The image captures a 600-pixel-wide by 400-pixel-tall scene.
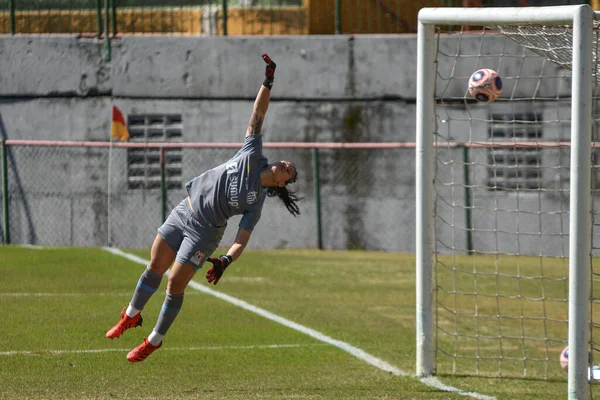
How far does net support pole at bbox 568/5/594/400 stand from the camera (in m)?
8.22

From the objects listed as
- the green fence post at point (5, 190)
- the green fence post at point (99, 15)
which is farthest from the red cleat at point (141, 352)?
the green fence post at point (99, 15)

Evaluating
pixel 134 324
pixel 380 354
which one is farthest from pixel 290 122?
pixel 134 324

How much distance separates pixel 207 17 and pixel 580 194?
1459 centimetres

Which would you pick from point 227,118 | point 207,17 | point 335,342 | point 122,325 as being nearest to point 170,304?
point 122,325

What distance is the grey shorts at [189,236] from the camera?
28.8 ft

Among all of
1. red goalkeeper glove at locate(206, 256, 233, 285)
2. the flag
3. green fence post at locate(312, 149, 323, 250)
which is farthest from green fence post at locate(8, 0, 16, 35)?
red goalkeeper glove at locate(206, 256, 233, 285)

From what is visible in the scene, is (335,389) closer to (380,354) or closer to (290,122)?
(380,354)

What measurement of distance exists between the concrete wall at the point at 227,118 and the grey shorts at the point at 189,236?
1165cm

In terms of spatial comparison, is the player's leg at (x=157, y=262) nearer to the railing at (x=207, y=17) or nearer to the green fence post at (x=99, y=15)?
the railing at (x=207, y=17)

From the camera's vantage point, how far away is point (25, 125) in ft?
70.6

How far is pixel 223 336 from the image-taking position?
38.2ft

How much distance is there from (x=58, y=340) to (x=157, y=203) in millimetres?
10332

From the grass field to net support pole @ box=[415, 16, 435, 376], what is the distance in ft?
1.83

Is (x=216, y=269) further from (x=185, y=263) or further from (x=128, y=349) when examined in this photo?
(x=128, y=349)
